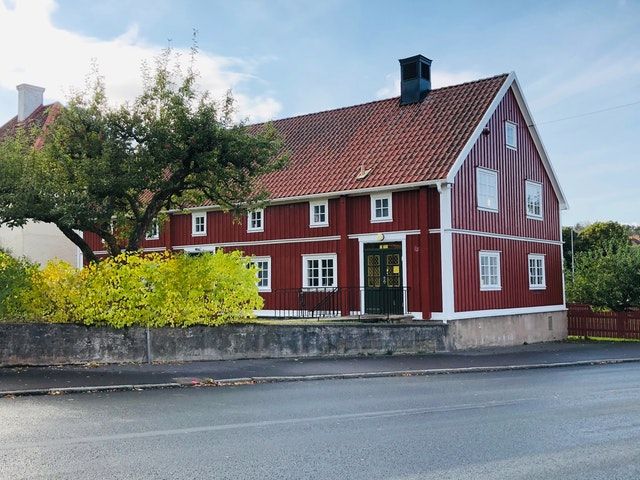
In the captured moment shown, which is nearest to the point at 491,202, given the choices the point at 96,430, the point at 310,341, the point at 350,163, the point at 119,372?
the point at 350,163

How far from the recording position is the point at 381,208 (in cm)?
2462

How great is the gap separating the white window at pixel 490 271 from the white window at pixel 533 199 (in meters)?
3.60

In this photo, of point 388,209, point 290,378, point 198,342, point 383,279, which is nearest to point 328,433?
point 290,378

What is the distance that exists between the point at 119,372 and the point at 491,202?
1587 cm

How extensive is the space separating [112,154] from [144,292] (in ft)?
12.9

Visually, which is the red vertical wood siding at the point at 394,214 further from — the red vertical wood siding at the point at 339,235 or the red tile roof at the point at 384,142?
the red tile roof at the point at 384,142

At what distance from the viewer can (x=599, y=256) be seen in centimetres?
3141

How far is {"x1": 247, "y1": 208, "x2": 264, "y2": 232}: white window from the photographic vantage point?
92.0ft

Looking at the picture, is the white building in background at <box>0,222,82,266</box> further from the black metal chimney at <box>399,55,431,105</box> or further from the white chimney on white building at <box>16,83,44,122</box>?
the black metal chimney at <box>399,55,431,105</box>

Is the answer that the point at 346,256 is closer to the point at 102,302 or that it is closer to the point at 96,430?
the point at 102,302

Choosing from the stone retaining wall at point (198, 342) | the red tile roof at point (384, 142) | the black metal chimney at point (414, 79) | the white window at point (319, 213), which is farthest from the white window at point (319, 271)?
the black metal chimney at point (414, 79)

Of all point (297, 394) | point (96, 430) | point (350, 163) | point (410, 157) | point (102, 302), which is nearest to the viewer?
point (96, 430)

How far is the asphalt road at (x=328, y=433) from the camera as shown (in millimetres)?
6965

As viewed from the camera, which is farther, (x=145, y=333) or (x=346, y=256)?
(x=346, y=256)
